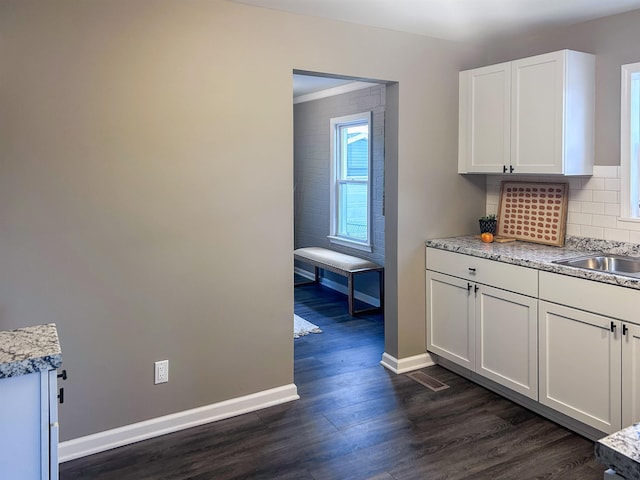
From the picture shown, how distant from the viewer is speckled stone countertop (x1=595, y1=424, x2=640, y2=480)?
2.71 feet

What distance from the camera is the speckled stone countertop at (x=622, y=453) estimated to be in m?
0.83

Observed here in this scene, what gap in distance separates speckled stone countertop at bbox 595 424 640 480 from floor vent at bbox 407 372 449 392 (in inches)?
102

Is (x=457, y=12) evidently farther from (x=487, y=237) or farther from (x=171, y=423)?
(x=171, y=423)

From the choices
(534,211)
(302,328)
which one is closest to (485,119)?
(534,211)

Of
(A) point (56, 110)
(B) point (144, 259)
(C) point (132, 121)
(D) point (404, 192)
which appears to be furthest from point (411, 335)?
(A) point (56, 110)

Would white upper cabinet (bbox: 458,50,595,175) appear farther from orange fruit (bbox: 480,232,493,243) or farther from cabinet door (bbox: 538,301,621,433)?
cabinet door (bbox: 538,301,621,433)

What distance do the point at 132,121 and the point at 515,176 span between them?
2577 millimetres

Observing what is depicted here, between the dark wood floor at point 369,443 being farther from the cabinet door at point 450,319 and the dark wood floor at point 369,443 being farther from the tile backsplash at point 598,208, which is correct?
the tile backsplash at point 598,208

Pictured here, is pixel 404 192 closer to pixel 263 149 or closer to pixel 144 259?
pixel 263 149

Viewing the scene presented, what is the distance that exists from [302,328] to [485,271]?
1.97 m

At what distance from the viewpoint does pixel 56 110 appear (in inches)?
98.3

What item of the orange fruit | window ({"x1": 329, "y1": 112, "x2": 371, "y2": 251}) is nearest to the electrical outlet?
the orange fruit

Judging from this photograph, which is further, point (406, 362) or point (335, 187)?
point (335, 187)

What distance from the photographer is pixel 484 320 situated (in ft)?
10.8
